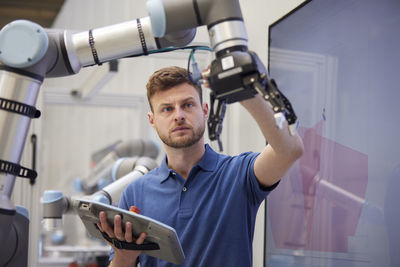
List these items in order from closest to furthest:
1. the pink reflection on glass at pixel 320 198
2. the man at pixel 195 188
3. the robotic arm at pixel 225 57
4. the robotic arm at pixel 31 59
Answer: the robotic arm at pixel 225 57 < the robotic arm at pixel 31 59 < the man at pixel 195 188 < the pink reflection on glass at pixel 320 198

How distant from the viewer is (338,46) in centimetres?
183

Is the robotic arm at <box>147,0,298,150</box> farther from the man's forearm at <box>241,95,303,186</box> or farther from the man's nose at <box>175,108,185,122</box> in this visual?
the man's nose at <box>175,108,185,122</box>

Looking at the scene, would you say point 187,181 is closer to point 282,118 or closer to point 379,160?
point 379,160

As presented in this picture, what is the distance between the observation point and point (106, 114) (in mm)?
5945

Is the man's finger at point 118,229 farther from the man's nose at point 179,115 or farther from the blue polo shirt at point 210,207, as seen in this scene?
the man's nose at point 179,115

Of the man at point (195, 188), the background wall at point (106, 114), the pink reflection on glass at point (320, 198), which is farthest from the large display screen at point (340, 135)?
the man at point (195, 188)

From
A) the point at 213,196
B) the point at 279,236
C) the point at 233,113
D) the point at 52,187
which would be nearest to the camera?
the point at 213,196

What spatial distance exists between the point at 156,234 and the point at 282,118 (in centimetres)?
56

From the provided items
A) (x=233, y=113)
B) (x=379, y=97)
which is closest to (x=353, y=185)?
(x=379, y=97)

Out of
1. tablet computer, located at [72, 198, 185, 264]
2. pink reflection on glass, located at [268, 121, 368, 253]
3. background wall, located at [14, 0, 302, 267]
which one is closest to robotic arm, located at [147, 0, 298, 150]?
tablet computer, located at [72, 198, 185, 264]

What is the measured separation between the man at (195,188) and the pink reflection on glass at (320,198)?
41 cm

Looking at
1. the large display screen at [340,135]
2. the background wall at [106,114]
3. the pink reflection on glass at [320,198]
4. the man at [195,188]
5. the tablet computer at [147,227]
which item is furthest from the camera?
the background wall at [106,114]

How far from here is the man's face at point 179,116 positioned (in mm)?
1491

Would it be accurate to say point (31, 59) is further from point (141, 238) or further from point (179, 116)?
point (179, 116)
